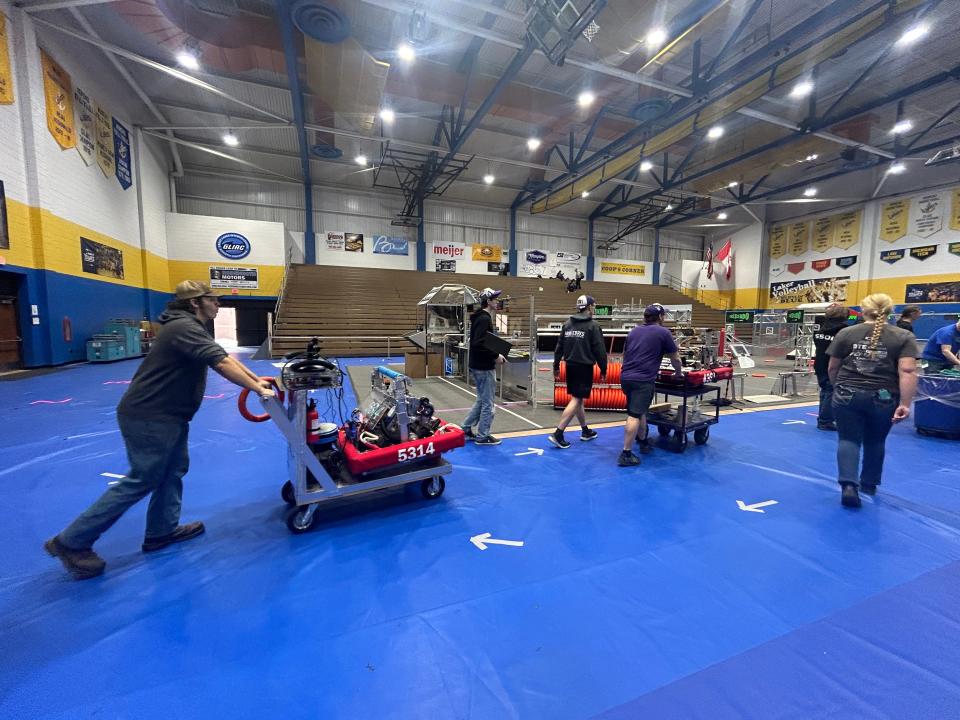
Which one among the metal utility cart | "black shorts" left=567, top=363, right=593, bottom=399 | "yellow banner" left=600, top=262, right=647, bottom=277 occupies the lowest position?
the metal utility cart

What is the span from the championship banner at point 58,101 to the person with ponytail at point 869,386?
14.8 metres

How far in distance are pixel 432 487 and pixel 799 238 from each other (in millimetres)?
26618

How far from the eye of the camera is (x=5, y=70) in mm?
7723

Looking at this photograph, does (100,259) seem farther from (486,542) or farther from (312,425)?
(486,542)

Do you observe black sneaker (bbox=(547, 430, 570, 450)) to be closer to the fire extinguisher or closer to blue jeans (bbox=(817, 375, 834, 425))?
the fire extinguisher

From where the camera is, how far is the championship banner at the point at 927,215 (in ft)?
52.9

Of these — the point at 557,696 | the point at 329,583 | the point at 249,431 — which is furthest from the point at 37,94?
the point at 557,696

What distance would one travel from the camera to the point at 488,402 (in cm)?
419

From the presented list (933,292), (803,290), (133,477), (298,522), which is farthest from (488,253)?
(133,477)

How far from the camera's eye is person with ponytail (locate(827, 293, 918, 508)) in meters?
2.69

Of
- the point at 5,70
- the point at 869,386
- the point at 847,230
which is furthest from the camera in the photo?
the point at 847,230

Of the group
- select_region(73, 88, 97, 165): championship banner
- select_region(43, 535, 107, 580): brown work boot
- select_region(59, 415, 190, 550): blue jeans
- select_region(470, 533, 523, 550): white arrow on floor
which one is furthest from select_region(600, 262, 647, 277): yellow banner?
select_region(43, 535, 107, 580): brown work boot

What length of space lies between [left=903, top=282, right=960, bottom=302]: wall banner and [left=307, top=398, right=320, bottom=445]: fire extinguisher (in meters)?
24.6

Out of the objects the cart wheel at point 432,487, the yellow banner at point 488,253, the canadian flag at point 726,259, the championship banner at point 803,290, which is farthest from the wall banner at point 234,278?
the championship banner at point 803,290
